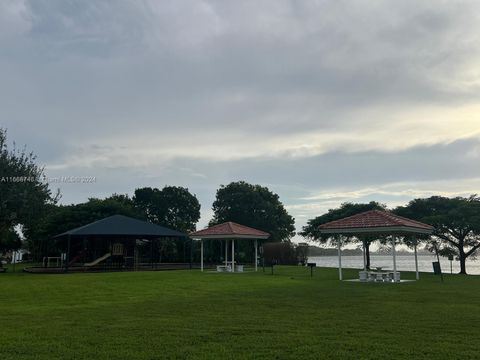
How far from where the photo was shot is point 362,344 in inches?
242

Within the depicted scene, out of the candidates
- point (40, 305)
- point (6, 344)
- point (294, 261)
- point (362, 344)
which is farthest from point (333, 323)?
point (294, 261)

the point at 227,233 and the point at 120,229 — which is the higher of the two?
the point at 120,229

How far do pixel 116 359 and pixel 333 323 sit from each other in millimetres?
3738

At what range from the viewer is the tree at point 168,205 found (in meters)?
55.6

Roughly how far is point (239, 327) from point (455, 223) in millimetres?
24454

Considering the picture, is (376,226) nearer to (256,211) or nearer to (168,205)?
(256,211)

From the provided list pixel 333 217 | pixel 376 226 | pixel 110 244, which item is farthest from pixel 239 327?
pixel 333 217

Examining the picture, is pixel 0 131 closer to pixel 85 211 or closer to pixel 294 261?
pixel 85 211

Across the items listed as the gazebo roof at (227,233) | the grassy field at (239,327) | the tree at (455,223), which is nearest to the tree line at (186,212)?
the tree at (455,223)

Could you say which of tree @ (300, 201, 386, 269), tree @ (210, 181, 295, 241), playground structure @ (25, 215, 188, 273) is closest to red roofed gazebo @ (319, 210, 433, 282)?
playground structure @ (25, 215, 188, 273)

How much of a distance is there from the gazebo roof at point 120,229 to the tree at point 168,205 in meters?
23.2

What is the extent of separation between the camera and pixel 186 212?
186 feet

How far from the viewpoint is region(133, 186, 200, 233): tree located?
182 ft

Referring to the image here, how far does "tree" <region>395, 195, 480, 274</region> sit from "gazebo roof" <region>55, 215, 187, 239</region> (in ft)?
54.4
